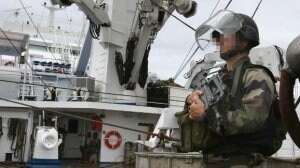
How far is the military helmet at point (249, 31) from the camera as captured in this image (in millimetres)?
2299

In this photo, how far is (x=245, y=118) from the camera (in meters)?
2.08

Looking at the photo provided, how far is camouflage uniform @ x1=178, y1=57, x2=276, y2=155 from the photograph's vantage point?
2104mm

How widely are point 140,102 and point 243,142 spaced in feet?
38.0

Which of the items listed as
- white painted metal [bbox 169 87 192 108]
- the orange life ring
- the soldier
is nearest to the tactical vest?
the soldier

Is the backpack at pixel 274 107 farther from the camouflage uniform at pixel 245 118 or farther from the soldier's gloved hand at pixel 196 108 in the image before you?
the soldier's gloved hand at pixel 196 108

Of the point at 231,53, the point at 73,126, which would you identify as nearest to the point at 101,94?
the point at 73,126

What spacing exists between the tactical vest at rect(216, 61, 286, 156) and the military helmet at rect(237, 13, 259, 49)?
0.12m

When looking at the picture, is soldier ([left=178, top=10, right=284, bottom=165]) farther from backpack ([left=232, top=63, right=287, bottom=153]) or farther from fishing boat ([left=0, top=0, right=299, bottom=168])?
fishing boat ([left=0, top=0, right=299, bottom=168])

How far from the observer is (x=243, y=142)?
7.36 ft

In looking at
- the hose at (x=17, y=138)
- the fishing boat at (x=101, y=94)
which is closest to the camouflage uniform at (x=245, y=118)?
the fishing boat at (x=101, y=94)

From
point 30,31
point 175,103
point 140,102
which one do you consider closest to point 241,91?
point 175,103

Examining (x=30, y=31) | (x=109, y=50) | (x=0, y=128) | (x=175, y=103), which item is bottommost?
(x=0, y=128)

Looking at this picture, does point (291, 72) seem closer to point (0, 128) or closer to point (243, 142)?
Answer: point (243, 142)

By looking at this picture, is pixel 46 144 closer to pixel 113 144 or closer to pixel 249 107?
pixel 113 144
